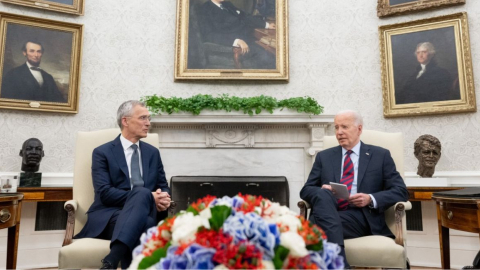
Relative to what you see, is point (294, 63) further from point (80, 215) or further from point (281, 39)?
point (80, 215)

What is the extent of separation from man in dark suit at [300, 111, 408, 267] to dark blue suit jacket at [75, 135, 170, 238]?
52.2 inches

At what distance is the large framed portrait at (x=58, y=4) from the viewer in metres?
4.80

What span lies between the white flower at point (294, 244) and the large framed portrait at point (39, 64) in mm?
4585

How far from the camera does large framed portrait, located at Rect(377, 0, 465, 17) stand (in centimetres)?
470

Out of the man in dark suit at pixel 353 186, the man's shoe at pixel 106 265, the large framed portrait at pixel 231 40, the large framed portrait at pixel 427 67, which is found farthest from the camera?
the large framed portrait at pixel 231 40

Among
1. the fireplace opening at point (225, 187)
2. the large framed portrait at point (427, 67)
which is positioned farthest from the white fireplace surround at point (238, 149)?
the large framed portrait at point (427, 67)

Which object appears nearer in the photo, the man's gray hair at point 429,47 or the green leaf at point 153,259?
the green leaf at point 153,259

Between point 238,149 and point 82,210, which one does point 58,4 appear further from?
point 82,210

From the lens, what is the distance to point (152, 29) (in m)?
5.39

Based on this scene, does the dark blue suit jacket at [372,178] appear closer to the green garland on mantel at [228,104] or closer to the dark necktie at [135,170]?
the dark necktie at [135,170]

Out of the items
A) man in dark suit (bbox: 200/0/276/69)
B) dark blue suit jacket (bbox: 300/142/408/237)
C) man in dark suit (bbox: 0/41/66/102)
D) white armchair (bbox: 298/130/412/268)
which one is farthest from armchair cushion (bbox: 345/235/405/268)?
man in dark suit (bbox: 0/41/66/102)

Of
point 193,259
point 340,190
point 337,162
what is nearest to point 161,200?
point 340,190

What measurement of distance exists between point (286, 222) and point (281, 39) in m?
4.50

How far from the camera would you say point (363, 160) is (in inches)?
118
